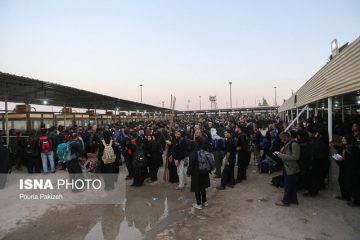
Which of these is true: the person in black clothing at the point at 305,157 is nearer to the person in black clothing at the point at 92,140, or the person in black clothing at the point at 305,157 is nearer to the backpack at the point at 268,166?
the backpack at the point at 268,166

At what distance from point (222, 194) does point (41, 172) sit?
7.31m

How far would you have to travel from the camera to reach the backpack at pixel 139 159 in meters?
7.92

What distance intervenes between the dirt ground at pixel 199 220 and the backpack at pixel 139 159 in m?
1.00

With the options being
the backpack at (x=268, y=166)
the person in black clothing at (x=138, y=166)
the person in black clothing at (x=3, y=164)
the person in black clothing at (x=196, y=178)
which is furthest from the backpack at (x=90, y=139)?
the backpack at (x=268, y=166)

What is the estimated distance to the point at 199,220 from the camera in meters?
5.43

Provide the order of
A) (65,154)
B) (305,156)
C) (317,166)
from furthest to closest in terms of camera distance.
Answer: (65,154), (317,166), (305,156)

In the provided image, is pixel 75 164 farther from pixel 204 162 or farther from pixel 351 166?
pixel 351 166

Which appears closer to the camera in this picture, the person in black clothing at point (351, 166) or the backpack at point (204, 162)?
the person in black clothing at point (351, 166)

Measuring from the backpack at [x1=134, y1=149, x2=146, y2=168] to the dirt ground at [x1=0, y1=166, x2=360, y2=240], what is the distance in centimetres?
100

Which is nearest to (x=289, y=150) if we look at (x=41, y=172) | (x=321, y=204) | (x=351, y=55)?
(x=321, y=204)

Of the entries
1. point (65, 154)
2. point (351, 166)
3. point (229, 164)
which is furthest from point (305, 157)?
point (65, 154)

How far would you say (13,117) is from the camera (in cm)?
1454

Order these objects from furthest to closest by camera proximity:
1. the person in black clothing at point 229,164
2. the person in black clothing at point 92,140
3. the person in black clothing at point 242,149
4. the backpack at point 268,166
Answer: the person in black clothing at point 92,140
the backpack at point 268,166
the person in black clothing at point 242,149
the person in black clothing at point 229,164

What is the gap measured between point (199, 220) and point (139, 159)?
3138mm
